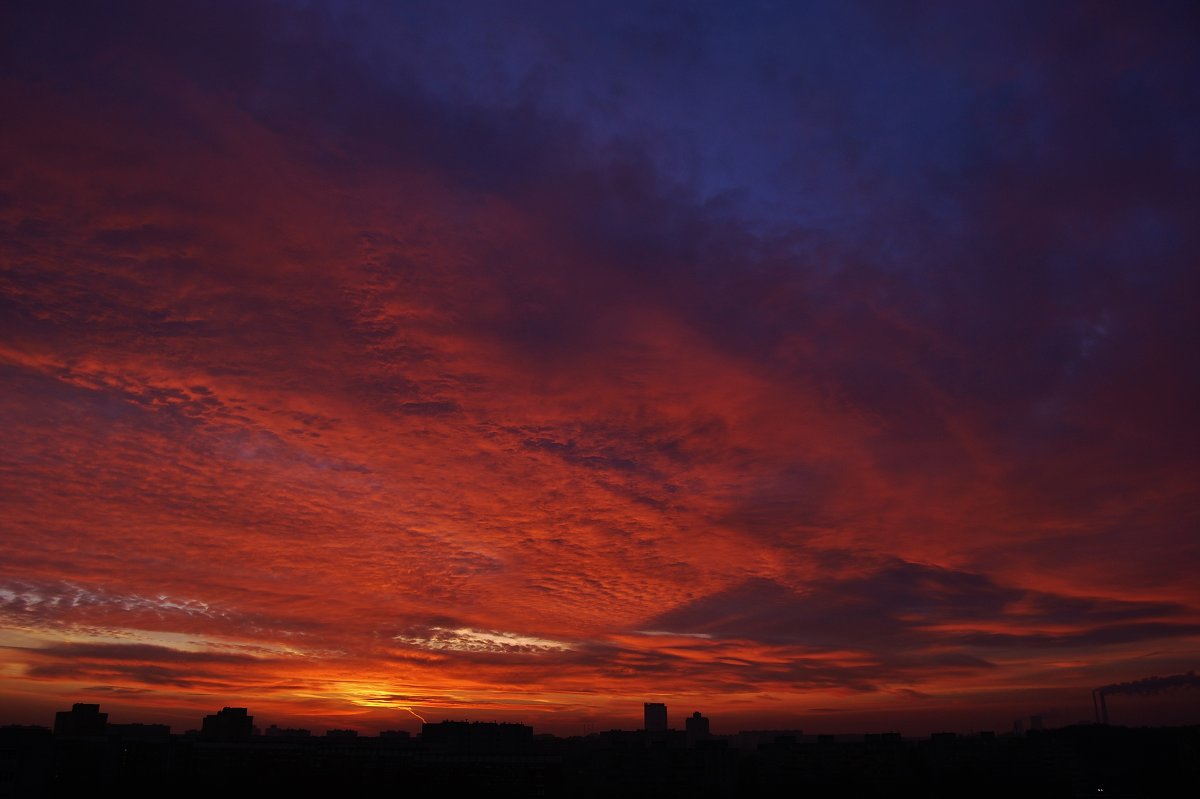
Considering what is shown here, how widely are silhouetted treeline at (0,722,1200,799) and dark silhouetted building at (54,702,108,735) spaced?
2.43 meters

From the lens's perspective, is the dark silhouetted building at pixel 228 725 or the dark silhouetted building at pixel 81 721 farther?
the dark silhouetted building at pixel 228 725

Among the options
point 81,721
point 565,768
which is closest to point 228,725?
point 81,721

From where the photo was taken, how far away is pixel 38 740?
84562mm

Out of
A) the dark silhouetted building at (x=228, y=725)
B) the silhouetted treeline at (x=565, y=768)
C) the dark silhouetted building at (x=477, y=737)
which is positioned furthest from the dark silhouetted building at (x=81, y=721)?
the dark silhouetted building at (x=477, y=737)

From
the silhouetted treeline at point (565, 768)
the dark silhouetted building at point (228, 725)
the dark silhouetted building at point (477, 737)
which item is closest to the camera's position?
the silhouetted treeline at point (565, 768)

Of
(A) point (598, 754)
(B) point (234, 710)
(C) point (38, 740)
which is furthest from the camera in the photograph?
(B) point (234, 710)

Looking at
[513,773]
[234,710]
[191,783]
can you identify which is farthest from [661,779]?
[234,710]

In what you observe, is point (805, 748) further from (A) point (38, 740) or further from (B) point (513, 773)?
(A) point (38, 740)

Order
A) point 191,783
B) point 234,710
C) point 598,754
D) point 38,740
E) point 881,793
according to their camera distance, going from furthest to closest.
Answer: point 234,710, point 598,754, point 881,793, point 191,783, point 38,740

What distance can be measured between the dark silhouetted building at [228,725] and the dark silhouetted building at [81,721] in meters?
22.5

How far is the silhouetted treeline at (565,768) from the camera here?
408ft

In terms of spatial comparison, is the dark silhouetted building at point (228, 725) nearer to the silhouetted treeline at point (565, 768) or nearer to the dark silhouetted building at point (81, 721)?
the silhouetted treeline at point (565, 768)

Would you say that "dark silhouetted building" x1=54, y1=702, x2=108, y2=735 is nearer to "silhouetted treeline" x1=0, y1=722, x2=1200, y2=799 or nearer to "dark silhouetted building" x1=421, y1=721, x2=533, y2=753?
"silhouetted treeline" x1=0, y1=722, x2=1200, y2=799

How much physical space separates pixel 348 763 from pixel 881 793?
94.1 metres
